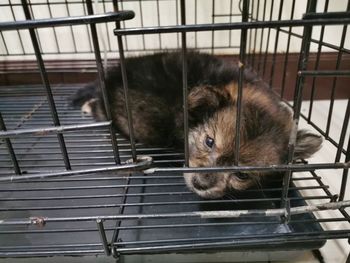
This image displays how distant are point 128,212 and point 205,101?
46 centimetres

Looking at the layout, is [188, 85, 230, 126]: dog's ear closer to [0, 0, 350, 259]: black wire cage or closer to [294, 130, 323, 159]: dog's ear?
[0, 0, 350, 259]: black wire cage

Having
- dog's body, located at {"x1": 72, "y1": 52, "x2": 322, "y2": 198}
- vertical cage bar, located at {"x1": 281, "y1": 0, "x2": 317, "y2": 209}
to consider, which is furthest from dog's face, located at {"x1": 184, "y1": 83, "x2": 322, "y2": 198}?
vertical cage bar, located at {"x1": 281, "y1": 0, "x2": 317, "y2": 209}

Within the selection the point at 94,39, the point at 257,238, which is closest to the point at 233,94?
the point at 257,238

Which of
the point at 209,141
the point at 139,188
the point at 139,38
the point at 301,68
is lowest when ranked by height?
the point at 139,188

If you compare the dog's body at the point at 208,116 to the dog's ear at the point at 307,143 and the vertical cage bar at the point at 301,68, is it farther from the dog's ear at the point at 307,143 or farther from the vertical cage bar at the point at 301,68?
the vertical cage bar at the point at 301,68

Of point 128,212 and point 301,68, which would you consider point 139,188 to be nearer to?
point 128,212

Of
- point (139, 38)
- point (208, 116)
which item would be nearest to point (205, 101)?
point (208, 116)

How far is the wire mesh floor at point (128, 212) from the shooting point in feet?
2.62

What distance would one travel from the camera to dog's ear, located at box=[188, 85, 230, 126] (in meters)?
1.05

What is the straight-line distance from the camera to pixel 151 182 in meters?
1.12

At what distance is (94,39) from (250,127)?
61 centimetres

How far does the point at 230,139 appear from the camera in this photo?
3.38 feet

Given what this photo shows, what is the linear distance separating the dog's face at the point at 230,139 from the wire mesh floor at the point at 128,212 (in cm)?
6

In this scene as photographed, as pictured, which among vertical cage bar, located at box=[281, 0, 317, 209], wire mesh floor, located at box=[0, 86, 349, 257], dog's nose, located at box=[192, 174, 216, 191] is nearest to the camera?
vertical cage bar, located at box=[281, 0, 317, 209]
